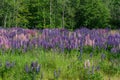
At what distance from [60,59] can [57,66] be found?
0.44 meters

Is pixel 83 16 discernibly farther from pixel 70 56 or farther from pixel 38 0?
pixel 70 56

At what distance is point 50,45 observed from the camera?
9000 millimetres

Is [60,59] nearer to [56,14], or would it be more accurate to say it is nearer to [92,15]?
[92,15]

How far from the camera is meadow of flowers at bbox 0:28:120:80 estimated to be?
22.1 ft

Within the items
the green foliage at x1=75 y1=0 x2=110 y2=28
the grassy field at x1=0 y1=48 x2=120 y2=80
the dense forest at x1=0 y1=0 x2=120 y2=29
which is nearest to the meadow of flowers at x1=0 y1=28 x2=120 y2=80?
the grassy field at x1=0 y1=48 x2=120 y2=80

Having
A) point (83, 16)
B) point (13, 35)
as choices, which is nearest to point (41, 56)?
point (13, 35)

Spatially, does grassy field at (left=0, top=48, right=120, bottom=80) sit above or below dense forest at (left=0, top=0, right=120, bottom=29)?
above

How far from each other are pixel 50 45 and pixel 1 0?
4920cm

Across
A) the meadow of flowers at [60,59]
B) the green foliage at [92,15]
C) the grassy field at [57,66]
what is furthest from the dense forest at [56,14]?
the grassy field at [57,66]

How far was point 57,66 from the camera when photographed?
24.4 feet

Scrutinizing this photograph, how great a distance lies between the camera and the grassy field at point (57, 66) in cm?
663

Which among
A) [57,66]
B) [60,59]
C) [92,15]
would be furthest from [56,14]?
[57,66]

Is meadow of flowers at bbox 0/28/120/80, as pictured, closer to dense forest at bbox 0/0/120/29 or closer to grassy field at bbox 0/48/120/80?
grassy field at bbox 0/48/120/80

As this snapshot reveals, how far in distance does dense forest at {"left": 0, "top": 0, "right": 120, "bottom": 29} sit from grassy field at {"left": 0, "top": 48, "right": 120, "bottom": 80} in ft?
154
